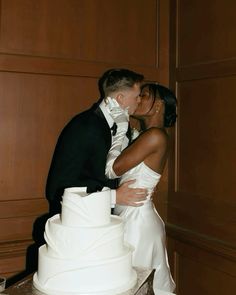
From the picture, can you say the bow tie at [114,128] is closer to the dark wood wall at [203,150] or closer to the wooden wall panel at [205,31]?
the dark wood wall at [203,150]

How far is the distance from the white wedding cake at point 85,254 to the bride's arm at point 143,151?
0.84m

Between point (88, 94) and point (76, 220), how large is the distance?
1363mm

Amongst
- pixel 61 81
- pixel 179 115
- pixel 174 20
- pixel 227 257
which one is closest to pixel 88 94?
pixel 61 81

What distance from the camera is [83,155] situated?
230 cm

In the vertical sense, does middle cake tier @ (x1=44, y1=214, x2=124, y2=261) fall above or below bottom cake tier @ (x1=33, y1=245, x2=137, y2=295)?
above

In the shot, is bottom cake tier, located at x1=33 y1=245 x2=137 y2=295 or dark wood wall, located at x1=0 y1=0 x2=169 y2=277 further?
dark wood wall, located at x1=0 y1=0 x2=169 y2=277

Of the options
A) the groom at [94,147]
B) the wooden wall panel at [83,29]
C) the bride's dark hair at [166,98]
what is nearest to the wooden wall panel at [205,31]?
the wooden wall panel at [83,29]

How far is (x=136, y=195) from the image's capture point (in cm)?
238

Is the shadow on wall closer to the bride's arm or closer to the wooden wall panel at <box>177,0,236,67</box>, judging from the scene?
the bride's arm

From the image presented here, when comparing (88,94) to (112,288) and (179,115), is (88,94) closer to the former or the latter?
(179,115)

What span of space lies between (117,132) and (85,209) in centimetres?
93

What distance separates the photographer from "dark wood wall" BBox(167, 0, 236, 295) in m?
2.49

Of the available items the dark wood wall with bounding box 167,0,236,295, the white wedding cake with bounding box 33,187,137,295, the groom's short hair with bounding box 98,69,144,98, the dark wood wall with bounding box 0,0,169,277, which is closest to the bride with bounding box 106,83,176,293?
the groom's short hair with bounding box 98,69,144,98

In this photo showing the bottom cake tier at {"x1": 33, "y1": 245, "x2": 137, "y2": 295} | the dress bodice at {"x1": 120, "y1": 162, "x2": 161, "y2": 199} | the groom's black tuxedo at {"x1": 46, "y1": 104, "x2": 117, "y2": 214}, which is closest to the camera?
the bottom cake tier at {"x1": 33, "y1": 245, "x2": 137, "y2": 295}
